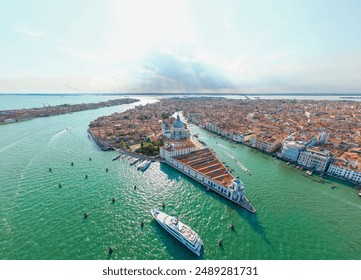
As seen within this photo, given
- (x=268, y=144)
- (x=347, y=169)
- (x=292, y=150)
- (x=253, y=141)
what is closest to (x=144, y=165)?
(x=253, y=141)

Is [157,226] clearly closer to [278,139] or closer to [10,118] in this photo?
Answer: [278,139]

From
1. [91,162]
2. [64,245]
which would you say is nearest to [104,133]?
[91,162]

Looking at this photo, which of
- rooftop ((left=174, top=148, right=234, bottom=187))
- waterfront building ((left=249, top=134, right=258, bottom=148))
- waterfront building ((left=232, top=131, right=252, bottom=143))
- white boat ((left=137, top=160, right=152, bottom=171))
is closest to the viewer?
rooftop ((left=174, top=148, right=234, bottom=187))

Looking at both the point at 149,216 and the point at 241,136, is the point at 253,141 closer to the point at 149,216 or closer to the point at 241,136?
the point at 241,136

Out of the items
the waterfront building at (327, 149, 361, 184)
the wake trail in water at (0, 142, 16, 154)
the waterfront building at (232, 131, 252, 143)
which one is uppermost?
the wake trail in water at (0, 142, 16, 154)

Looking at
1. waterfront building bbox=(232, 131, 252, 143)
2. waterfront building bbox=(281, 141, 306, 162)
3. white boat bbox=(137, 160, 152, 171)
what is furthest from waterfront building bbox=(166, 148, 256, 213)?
waterfront building bbox=(232, 131, 252, 143)

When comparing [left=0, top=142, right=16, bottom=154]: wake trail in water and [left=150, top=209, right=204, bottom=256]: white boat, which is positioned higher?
[left=0, top=142, right=16, bottom=154]: wake trail in water

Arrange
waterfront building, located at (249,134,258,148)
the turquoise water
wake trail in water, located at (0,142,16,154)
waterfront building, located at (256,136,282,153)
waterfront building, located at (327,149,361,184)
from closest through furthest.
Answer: the turquoise water → waterfront building, located at (327,149,361,184) → wake trail in water, located at (0,142,16,154) → waterfront building, located at (256,136,282,153) → waterfront building, located at (249,134,258,148)

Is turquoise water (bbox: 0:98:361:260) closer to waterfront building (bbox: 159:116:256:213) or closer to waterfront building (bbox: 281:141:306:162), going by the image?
waterfront building (bbox: 159:116:256:213)
